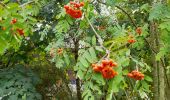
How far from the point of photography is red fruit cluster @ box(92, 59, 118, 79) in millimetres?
2068

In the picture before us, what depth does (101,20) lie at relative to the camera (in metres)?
5.36

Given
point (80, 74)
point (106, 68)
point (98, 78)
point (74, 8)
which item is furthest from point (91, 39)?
point (106, 68)

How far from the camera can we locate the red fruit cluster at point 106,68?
207cm

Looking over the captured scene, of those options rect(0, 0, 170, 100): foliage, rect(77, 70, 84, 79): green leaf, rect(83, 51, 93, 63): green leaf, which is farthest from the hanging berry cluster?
rect(77, 70, 84, 79): green leaf

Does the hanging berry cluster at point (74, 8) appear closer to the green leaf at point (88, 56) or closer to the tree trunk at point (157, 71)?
the green leaf at point (88, 56)

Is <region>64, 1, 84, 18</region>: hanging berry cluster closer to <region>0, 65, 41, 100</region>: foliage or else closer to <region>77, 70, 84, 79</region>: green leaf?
<region>77, 70, 84, 79</region>: green leaf

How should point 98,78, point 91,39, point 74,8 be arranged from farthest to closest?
point 91,39
point 74,8
point 98,78

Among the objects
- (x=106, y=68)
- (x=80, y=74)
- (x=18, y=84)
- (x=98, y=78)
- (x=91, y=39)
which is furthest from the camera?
(x=18, y=84)

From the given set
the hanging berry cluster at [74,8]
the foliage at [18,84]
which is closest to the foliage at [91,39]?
the hanging berry cluster at [74,8]

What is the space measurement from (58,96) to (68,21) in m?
3.41

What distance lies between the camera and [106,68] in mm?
2072

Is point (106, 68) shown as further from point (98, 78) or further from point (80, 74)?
point (80, 74)

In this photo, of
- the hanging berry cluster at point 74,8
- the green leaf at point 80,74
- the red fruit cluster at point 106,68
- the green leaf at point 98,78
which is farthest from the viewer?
the hanging berry cluster at point 74,8

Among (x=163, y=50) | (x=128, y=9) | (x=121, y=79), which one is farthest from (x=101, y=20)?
(x=121, y=79)
